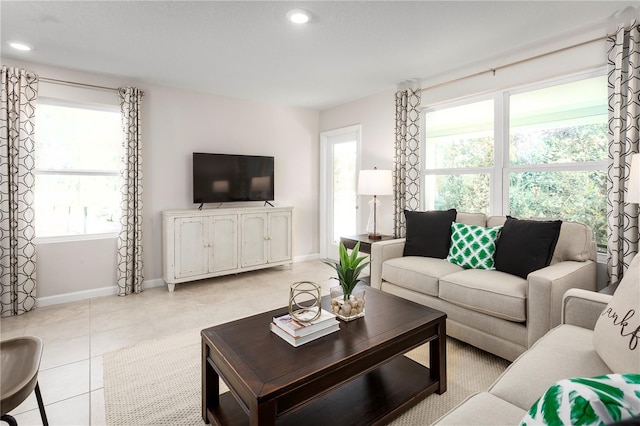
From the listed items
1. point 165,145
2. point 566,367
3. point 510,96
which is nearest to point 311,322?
point 566,367

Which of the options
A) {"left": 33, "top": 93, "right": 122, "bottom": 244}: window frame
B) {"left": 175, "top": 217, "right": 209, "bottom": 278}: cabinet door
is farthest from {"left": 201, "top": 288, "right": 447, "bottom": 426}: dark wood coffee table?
{"left": 33, "top": 93, "right": 122, "bottom": 244}: window frame

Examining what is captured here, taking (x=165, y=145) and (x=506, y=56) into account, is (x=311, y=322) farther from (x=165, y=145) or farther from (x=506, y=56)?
(x=165, y=145)

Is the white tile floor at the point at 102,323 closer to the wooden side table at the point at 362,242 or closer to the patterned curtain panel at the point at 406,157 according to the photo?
the wooden side table at the point at 362,242

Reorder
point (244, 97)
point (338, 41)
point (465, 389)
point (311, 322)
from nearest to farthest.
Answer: point (311, 322)
point (465, 389)
point (338, 41)
point (244, 97)

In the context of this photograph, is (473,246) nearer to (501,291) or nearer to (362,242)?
(501,291)

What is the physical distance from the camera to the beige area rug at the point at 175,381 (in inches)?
69.0

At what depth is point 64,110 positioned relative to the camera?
3523mm

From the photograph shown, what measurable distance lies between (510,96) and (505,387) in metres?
2.84

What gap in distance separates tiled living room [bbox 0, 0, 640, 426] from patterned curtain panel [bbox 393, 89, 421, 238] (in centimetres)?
3

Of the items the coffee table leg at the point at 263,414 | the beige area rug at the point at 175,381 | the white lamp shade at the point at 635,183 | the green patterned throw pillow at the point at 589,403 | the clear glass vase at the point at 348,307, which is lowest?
the beige area rug at the point at 175,381

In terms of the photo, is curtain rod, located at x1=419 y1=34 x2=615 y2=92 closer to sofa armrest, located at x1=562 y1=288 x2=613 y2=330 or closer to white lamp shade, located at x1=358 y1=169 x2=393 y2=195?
white lamp shade, located at x1=358 y1=169 x2=393 y2=195

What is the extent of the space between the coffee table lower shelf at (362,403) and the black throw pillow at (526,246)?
1040mm

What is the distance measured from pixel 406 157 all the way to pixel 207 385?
10.4ft

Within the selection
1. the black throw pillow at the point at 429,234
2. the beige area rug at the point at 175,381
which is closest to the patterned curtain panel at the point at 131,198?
the beige area rug at the point at 175,381
